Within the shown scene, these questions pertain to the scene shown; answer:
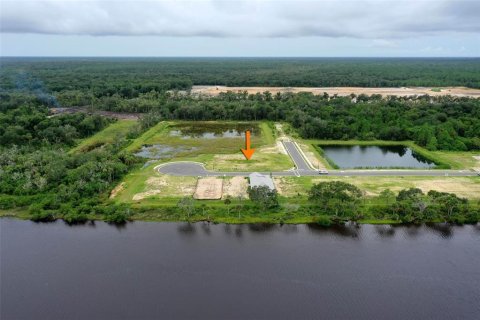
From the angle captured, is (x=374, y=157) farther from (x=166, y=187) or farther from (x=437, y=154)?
(x=166, y=187)

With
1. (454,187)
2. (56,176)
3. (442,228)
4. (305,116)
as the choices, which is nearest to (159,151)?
(56,176)

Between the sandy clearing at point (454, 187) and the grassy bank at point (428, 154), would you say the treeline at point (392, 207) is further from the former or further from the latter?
the grassy bank at point (428, 154)

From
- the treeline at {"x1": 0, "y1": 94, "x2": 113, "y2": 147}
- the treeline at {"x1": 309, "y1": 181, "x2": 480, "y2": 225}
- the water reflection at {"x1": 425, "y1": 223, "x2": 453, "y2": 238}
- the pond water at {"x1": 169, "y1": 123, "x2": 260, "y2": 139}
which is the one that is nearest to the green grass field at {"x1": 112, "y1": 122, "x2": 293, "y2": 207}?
the pond water at {"x1": 169, "y1": 123, "x2": 260, "y2": 139}

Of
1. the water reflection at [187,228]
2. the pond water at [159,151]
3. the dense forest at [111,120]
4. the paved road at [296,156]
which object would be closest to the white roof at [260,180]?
the dense forest at [111,120]

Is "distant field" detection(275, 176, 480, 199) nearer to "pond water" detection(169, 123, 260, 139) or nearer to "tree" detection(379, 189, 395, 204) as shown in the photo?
"tree" detection(379, 189, 395, 204)

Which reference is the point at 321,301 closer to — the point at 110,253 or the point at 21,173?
the point at 110,253

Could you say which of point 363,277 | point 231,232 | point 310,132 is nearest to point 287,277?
point 363,277
